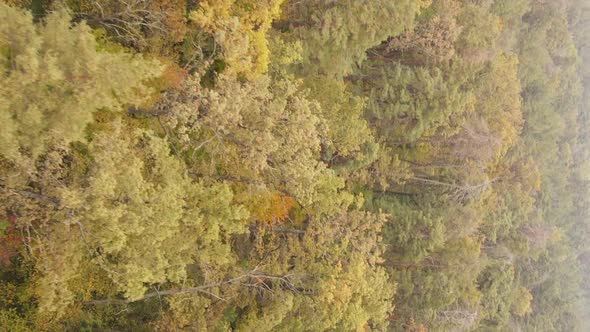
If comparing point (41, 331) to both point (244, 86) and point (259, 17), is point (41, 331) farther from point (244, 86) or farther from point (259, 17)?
point (259, 17)

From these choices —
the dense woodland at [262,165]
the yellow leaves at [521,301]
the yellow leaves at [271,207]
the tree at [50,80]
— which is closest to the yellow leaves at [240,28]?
the dense woodland at [262,165]

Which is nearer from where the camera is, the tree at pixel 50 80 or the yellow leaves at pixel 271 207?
the tree at pixel 50 80

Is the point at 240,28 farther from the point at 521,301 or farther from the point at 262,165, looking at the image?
the point at 521,301

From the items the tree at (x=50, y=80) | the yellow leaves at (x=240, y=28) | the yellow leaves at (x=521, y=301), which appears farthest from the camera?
the yellow leaves at (x=521, y=301)

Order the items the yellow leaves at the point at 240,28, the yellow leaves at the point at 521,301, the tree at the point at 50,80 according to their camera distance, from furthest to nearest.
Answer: the yellow leaves at the point at 521,301 < the yellow leaves at the point at 240,28 < the tree at the point at 50,80

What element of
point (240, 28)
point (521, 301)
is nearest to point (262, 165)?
point (240, 28)

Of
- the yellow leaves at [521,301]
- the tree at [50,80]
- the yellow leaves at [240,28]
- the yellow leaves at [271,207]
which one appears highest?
the yellow leaves at [240,28]

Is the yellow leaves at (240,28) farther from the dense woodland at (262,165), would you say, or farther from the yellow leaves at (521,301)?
the yellow leaves at (521,301)

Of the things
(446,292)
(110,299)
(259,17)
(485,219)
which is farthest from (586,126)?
(110,299)

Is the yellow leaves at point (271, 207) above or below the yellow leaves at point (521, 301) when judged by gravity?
above
